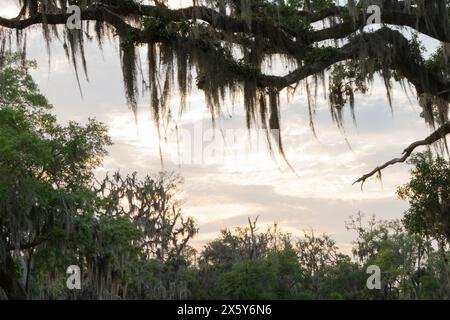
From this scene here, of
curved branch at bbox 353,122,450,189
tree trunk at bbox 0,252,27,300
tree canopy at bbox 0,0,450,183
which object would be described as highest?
tree canopy at bbox 0,0,450,183

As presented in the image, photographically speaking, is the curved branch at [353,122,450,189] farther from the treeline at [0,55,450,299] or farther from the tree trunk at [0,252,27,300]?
the tree trunk at [0,252,27,300]

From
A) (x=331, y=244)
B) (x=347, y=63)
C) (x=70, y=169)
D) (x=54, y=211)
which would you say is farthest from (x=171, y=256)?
(x=347, y=63)

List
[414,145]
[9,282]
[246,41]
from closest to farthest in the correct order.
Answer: [246,41], [414,145], [9,282]

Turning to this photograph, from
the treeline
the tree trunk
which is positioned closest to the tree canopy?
the treeline

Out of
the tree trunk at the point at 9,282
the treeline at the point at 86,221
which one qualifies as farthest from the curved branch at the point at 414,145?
the tree trunk at the point at 9,282

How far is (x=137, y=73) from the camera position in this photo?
33.8 feet

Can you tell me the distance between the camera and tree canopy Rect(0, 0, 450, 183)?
1000 cm

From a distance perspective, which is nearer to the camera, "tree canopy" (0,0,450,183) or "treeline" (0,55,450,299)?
"tree canopy" (0,0,450,183)

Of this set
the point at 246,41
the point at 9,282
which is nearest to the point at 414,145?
the point at 246,41

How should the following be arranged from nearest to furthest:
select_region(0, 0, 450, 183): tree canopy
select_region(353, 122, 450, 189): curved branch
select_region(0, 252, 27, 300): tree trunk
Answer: select_region(0, 0, 450, 183): tree canopy
select_region(353, 122, 450, 189): curved branch
select_region(0, 252, 27, 300): tree trunk

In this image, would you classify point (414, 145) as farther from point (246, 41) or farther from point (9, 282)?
point (9, 282)

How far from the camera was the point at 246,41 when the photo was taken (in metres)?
10.8

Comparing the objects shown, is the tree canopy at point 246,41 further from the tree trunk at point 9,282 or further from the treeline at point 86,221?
the tree trunk at point 9,282
